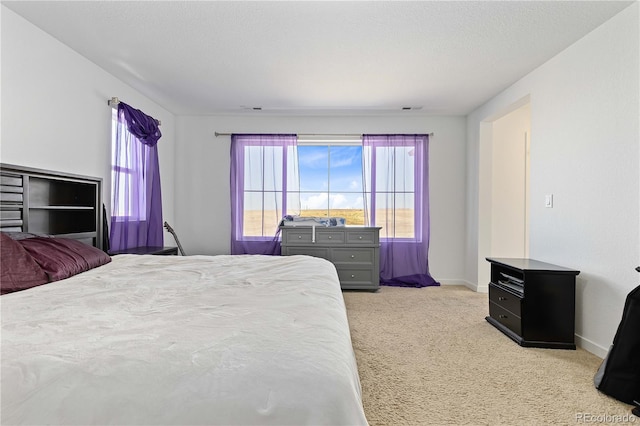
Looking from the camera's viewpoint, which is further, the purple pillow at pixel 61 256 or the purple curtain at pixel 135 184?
the purple curtain at pixel 135 184

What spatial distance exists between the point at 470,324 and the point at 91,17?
4045 mm

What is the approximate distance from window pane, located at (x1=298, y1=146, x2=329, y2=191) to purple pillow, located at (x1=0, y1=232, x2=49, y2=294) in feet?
12.2

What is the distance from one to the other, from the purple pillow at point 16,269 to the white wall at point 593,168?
12.0ft

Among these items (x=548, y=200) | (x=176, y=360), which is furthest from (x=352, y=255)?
(x=176, y=360)

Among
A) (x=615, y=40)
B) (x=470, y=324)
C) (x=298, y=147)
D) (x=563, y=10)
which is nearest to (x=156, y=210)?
(x=298, y=147)

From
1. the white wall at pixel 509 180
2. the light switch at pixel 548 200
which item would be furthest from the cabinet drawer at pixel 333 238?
the light switch at pixel 548 200

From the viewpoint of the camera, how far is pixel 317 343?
1071 millimetres

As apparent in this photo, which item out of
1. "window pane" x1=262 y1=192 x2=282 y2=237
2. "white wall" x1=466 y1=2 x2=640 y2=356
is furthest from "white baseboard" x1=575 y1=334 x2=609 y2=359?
"window pane" x1=262 y1=192 x2=282 y2=237

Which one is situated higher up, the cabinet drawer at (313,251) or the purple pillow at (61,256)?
the purple pillow at (61,256)

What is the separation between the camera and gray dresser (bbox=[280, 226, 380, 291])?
469 centimetres

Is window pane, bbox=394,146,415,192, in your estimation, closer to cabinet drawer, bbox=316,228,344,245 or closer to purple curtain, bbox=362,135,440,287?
purple curtain, bbox=362,135,440,287

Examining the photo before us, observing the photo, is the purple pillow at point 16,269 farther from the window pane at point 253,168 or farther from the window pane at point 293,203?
the window pane at point 293,203

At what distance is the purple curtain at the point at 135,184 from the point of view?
144 inches

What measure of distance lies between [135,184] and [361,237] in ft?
9.39
